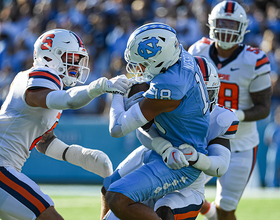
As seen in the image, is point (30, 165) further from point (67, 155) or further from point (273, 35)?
point (273, 35)

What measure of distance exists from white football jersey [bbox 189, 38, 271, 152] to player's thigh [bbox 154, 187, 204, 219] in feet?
5.05

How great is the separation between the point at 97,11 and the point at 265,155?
5.41 metres

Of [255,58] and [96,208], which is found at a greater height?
[255,58]

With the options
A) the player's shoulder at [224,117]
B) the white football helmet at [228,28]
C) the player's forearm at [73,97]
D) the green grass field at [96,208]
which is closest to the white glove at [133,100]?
the player's forearm at [73,97]

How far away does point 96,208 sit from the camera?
5770mm

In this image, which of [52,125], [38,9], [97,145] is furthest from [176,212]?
[38,9]

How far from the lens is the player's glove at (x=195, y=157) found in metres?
2.85

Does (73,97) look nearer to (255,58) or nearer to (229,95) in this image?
(229,95)

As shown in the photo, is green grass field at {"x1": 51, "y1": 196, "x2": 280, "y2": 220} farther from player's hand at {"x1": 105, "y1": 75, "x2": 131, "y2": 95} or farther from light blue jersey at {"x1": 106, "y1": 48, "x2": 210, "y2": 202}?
player's hand at {"x1": 105, "y1": 75, "x2": 131, "y2": 95}

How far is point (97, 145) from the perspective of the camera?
24.4ft

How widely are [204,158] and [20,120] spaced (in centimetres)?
139

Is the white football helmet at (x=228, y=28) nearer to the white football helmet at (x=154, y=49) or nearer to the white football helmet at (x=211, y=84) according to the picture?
the white football helmet at (x=211, y=84)

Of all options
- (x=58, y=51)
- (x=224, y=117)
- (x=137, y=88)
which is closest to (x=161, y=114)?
(x=137, y=88)

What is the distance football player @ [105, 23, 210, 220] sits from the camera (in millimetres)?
2730
